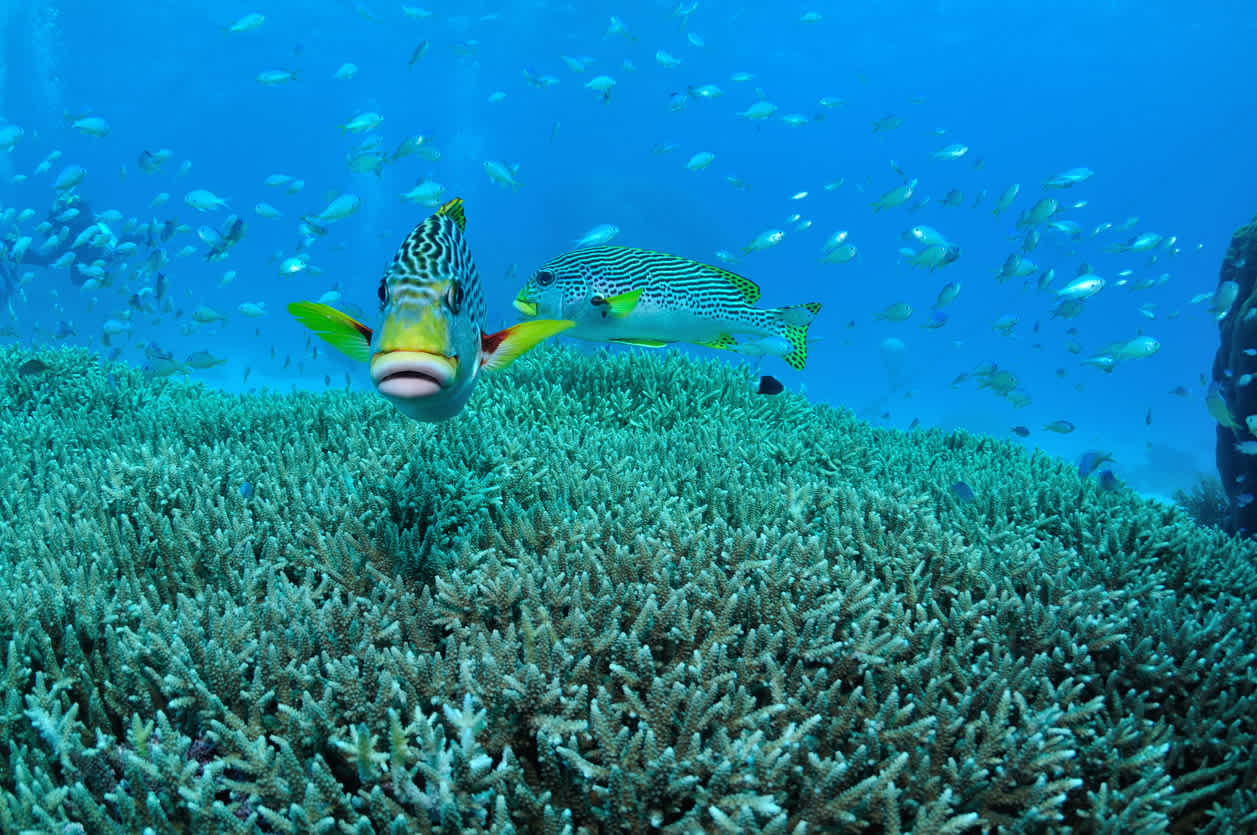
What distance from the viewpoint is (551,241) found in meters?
44.2

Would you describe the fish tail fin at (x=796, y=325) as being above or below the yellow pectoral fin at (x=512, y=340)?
above

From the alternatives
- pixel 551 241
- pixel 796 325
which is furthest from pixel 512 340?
pixel 551 241

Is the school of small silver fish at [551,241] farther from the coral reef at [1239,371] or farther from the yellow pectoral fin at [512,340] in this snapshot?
the coral reef at [1239,371]

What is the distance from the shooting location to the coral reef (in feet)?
28.3

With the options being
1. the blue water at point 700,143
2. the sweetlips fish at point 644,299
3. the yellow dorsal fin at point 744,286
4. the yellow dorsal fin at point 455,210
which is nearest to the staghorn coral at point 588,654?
the sweetlips fish at point 644,299

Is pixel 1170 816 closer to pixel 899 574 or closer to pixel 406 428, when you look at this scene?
pixel 899 574

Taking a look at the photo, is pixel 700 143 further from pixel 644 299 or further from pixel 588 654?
pixel 588 654

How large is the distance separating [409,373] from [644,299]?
7.17 ft

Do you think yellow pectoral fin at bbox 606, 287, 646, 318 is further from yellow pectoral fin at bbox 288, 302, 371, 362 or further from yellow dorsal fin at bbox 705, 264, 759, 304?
yellow pectoral fin at bbox 288, 302, 371, 362

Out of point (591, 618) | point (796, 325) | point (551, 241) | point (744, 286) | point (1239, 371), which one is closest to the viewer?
point (591, 618)

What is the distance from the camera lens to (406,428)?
13.7 ft

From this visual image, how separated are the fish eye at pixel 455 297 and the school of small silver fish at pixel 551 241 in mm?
14

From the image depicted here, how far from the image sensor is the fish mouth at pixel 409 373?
1.49 m

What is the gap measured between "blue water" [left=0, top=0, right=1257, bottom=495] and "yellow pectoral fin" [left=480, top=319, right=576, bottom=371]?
88.9ft
